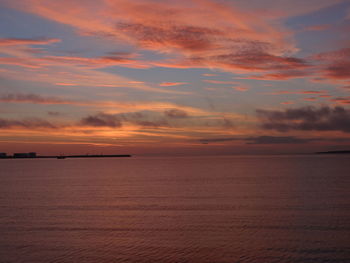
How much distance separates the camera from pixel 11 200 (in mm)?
57219

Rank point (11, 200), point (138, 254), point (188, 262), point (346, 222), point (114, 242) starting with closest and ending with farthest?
1. point (188, 262)
2. point (138, 254)
3. point (114, 242)
4. point (346, 222)
5. point (11, 200)

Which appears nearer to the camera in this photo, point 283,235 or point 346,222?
point 283,235

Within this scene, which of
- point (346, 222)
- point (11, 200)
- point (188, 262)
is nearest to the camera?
point (188, 262)

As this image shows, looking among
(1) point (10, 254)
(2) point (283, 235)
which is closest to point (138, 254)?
(1) point (10, 254)

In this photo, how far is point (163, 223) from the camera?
37.9 meters

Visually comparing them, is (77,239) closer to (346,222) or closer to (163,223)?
(163,223)

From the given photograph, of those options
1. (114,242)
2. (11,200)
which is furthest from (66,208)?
(114,242)

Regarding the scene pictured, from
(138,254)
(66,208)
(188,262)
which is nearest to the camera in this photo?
(188,262)

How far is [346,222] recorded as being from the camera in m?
36.4

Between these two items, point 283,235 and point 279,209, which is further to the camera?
point 279,209

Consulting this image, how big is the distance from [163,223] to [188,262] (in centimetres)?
1340

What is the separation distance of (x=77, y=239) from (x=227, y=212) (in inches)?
740

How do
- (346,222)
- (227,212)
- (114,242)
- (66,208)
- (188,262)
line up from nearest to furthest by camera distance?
1. (188,262)
2. (114,242)
3. (346,222)
4. (227,212)
5. (66,208)

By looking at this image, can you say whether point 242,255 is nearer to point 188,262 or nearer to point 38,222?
point 188,262
